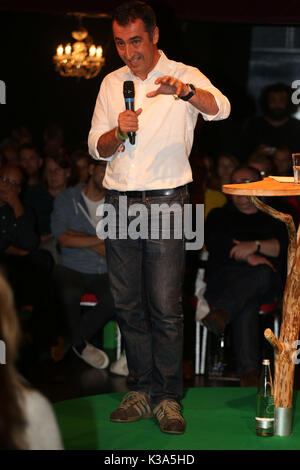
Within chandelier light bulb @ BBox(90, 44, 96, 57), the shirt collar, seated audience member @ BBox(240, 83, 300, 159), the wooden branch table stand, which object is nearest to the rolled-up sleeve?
the shirt collar

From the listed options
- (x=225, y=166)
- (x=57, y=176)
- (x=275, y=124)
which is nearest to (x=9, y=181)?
(x=57, y=176)

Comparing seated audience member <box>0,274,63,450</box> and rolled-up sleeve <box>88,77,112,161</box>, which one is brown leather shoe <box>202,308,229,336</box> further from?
seated audience member <box>0,274,63,450</box>

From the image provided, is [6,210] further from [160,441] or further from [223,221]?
[160,441]

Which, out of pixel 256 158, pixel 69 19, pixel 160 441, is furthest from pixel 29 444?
pixel 69 19

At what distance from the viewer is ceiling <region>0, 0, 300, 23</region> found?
13.4 ft

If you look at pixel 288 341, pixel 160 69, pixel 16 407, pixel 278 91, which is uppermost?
pixel 278 91

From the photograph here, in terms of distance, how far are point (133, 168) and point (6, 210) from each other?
66.3 inches

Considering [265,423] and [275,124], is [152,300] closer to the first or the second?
[265,423]

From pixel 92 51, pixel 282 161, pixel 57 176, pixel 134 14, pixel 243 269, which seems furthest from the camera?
pixel 92 51

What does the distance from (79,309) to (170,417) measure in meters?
1.53

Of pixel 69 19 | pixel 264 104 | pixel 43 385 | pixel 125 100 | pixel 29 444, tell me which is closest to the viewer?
pixel 29 444

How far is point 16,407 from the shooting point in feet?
4.68

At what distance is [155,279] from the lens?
2.87 m

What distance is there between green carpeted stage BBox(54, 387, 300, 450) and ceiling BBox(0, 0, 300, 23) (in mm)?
2057
